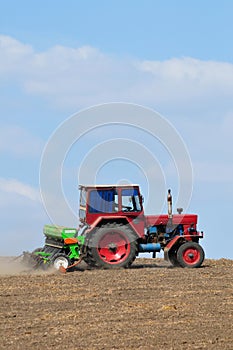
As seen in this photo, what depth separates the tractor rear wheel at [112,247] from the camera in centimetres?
2278

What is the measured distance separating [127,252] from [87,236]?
1.27 metres

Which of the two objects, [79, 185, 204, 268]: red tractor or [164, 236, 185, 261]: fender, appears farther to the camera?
[164, 236, 185, 261]: fender

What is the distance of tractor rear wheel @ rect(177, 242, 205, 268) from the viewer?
23.5 metres

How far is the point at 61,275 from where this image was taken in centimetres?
2159

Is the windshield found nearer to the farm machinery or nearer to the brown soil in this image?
the farm machinery

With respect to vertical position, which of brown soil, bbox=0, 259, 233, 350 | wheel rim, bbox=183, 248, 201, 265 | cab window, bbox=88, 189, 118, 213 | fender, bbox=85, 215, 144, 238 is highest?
cab window, bbox=88, 189, 118, 213

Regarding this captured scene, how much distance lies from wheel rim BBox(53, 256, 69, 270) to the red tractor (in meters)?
0.57

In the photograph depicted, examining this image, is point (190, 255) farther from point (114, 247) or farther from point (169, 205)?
point (114, 247)

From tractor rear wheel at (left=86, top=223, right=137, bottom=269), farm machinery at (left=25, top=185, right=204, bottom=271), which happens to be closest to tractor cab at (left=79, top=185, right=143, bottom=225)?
farm machinery at (left=25, top=185, right=204, bottom=271)

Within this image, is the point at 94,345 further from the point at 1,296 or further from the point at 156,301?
the point at 1,296

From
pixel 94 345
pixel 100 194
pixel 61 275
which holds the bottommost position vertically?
pixel 94 345

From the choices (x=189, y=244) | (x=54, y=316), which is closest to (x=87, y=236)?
(x=189, y=244)

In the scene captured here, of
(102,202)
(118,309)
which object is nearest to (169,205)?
(102,202)

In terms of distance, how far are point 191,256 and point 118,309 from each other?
7.80 m
